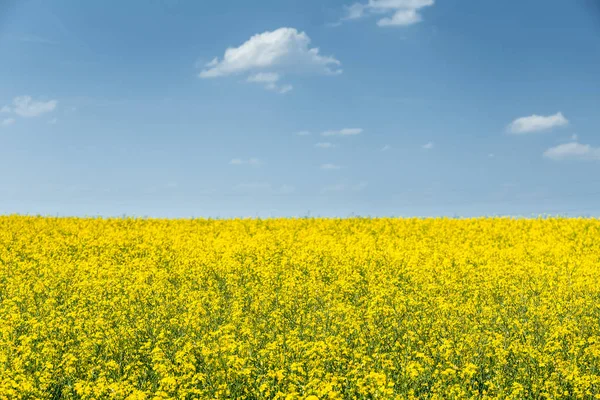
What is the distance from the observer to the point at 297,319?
10016 millimetres

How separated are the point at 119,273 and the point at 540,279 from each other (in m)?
10.7

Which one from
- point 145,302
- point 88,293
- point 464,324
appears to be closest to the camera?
point 464,324

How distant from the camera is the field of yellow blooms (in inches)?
274

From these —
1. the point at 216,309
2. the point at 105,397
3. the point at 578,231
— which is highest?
the point at 578,231

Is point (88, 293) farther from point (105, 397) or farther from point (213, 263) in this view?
point (105, 397)

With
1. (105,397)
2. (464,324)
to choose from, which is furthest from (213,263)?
(105,397)

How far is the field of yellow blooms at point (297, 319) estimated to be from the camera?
274 inches

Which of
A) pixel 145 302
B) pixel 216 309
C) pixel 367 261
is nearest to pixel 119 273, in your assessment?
pixel 145 302

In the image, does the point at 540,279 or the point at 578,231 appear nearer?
the point at 540,279

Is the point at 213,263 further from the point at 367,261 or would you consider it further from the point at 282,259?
the point at 367,261

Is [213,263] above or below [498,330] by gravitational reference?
above

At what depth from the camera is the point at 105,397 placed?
648 centimetres

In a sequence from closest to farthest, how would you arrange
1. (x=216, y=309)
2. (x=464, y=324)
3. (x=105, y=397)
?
(x=105, y=397) → (x=464, y=324) → (x=216, y=309)

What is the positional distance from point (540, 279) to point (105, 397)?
457 inches
